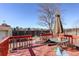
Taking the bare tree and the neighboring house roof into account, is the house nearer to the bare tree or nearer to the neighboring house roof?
the neighboring house roof

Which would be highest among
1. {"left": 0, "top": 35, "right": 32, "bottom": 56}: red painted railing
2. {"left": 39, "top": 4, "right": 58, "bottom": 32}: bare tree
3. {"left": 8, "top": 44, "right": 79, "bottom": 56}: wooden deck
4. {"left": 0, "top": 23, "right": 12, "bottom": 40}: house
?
{"left": 39, "top": 4, "right": 58, "bottom": 32}: bare tree

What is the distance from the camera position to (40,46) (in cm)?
173

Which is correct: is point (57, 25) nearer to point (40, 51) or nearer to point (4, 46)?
point (40, 51)

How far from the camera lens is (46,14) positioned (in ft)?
5.69

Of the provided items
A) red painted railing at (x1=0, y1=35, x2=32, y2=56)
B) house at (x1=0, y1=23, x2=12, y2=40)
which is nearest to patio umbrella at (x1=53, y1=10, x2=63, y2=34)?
red painted railing at (x1=0, y1=35, x2=32, y2=56)

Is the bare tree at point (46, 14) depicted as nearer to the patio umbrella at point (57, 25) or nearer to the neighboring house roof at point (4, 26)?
the patio umbrella at point (57, 25)

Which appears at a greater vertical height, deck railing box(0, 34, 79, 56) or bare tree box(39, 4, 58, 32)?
bare tree box(39, 4, 58, 32)

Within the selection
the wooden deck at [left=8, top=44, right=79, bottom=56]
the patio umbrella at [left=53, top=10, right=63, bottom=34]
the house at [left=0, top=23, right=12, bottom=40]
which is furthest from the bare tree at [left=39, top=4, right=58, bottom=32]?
the house at [left=0, top=23, right=12, bottom=40]

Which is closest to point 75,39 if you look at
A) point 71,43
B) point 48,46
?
point 71,43

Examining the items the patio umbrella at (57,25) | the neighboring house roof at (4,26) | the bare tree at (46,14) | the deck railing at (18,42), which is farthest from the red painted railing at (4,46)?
the patio umbrella at (57,25)

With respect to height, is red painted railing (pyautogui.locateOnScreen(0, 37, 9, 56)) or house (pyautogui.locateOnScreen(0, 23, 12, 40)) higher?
house (pyautogui.locateOnScreen(0, 23, 12, 40))

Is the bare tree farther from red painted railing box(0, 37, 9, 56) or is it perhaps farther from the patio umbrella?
red painted railing box(0, 37, 9, 56)

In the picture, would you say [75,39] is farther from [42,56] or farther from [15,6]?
[15,6]

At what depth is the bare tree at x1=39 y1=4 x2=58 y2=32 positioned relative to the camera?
172 cm
